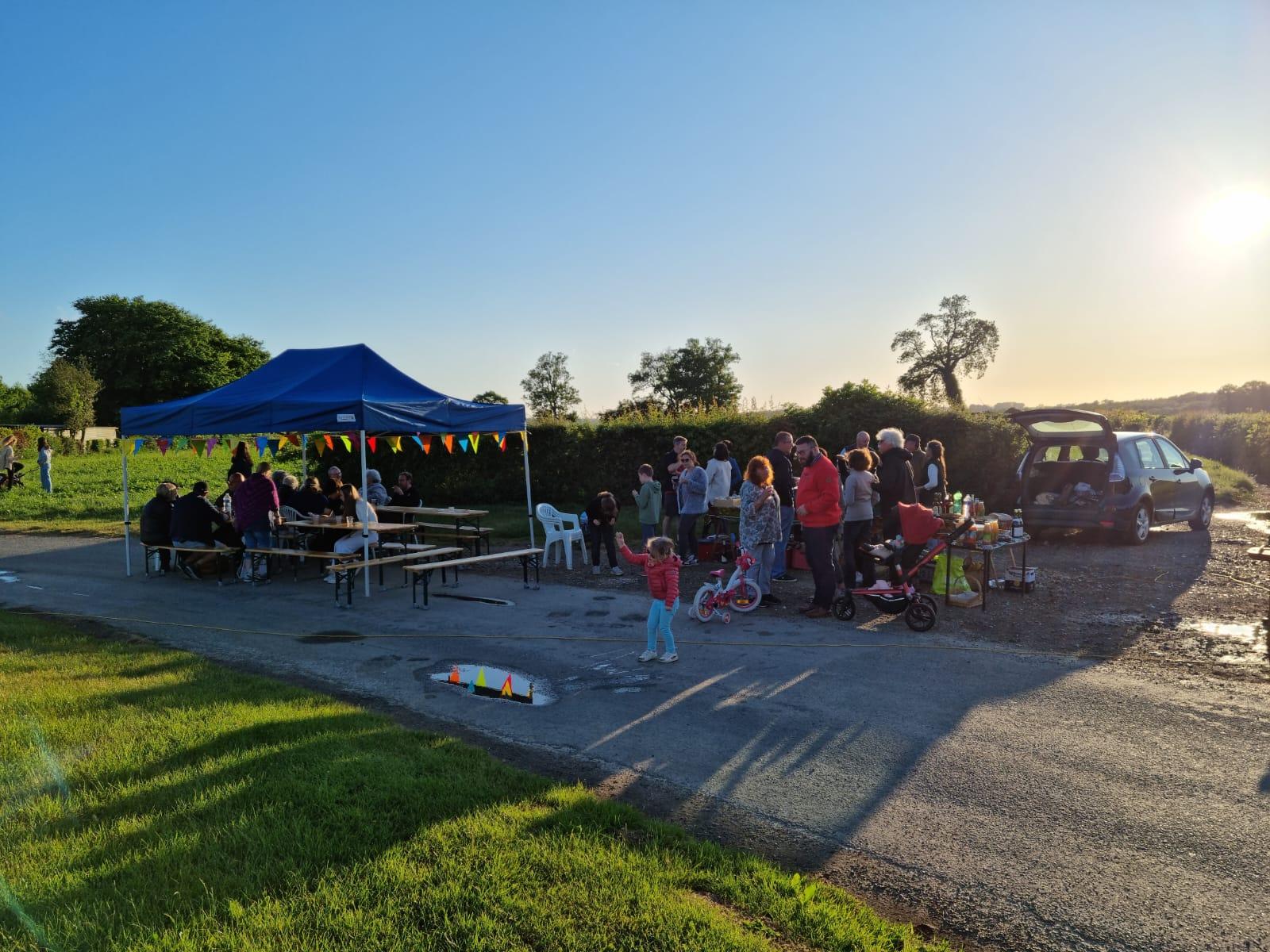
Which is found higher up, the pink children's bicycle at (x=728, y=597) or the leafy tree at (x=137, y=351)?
the leafy tree at (x=137, y=351)

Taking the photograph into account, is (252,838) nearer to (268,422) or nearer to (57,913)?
(57,913)

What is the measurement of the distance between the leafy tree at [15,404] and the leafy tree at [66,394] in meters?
1.58

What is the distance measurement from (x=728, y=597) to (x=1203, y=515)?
1009 cm

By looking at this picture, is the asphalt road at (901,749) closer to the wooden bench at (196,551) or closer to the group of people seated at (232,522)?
the wooden bench at (196,551)

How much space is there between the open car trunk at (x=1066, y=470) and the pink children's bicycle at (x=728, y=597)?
18.4 feet

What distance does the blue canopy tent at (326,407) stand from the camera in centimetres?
1049

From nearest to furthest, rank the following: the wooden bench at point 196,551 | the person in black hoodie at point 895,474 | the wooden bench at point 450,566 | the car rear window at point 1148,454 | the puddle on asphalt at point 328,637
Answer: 1. the puddle on asphalt at point 328,637
2. the person in black hoodie at point 895,474
3. the wooden bench at point 450,566
4. the wooden bench at point 196,551
5. the car rear window at point 1148,454

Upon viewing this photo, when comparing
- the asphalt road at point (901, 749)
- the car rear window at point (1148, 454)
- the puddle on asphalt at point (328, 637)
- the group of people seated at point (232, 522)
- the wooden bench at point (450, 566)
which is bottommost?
the asphalt road at point (901, 749)

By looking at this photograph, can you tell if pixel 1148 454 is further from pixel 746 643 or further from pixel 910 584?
pixel 746 643

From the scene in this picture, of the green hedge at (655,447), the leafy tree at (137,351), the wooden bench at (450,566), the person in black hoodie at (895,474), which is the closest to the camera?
the person in black hoodie at (895,474)

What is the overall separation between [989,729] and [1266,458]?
28.3 meters

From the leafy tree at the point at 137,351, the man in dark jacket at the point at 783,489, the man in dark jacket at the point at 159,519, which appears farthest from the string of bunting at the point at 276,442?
the leafy tree at the point at 137,351

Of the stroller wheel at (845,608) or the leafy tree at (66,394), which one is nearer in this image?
the stroller wheel at (845,608)

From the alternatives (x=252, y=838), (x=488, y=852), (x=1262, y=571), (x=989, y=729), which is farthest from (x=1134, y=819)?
(x=1262, y=571)
